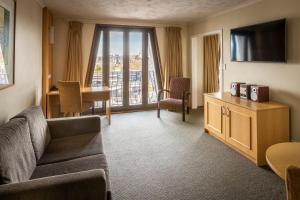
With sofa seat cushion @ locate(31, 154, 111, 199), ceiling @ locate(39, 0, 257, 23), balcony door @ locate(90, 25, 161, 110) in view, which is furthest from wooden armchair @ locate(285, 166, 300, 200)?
balcony door @ locate(90, 25, 161, 110)

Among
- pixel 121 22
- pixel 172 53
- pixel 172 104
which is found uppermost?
pixel 121 22

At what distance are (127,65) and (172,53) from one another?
1262 mm

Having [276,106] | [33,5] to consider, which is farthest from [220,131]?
[33,5]

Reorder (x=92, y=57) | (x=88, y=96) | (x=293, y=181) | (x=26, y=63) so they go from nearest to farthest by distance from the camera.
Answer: (x=293, y=181) → (x=26, y=63) → (x=88, y=96) → (x=92, y=57)

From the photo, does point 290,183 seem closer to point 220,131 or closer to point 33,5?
point 220,131

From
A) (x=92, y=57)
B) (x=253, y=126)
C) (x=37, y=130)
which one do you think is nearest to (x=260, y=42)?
(x=253, y=126)

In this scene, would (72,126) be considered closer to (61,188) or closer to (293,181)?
(61,188)

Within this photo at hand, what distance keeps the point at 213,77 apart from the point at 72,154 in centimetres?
517

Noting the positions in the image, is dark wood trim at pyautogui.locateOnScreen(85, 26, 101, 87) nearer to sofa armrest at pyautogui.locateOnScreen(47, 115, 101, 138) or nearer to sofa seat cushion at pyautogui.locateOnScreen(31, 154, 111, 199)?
sofa armrest at pyautogui.locateOnScreen(47, 115, 101, 138)

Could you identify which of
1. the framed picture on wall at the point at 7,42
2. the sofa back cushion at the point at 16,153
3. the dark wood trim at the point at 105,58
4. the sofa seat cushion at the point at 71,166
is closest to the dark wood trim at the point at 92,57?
the dark wood trim at the point at 105,58

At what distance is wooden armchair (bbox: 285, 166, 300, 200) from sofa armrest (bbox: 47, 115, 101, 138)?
7.35ft

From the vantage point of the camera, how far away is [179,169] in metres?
2.83

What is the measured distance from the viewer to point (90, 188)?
143cm

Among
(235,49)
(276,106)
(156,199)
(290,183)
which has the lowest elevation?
(156,199)
